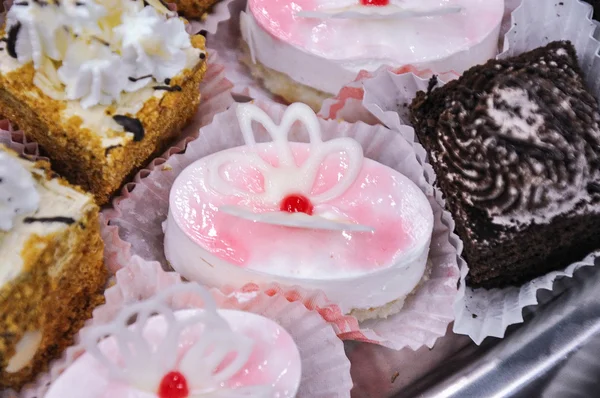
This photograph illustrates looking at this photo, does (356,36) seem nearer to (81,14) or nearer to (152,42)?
(152,42)

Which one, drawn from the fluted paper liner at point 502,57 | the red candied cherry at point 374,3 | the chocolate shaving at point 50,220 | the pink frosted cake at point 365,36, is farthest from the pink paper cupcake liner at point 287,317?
the red candied cherry at point 374,3

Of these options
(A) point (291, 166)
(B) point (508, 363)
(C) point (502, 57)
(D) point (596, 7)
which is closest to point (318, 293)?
(A) point (291, 166)

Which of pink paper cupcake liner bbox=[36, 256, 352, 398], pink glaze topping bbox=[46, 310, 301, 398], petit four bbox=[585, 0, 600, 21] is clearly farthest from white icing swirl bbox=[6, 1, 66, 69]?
petit four bbox=[585, 0, 600, 21]

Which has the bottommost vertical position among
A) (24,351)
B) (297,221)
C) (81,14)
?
(24,351)

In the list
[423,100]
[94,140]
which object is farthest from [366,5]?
[94,140]

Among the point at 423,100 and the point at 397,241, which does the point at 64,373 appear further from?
the point at 423,100

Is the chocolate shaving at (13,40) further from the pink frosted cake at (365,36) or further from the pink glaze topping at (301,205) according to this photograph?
the pink frosted cake at (365,36)
